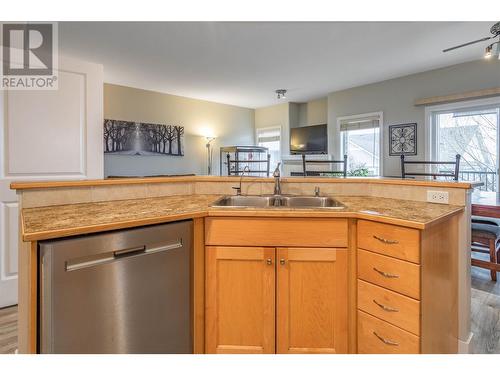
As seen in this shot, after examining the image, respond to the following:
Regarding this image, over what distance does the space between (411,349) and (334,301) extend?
1.19 ft

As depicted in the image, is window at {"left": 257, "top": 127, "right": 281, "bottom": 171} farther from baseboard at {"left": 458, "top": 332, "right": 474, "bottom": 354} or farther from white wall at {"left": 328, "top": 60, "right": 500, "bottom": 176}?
baseboard at {"left": 458, "top": 332, "right": 474, "bottom": 354}

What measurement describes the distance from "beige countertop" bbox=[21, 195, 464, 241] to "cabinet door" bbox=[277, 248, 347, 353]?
216mm

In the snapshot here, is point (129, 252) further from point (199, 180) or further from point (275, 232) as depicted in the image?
point (199, 180)

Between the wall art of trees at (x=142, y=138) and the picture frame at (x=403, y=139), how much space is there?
3580mm

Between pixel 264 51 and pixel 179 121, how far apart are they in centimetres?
258

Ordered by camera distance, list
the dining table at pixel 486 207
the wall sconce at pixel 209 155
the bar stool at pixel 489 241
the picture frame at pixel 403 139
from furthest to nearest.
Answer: the wall sconce at pixel 209 155
the picture frame at pixel 403 139
the bar stool at pixel 489 241
the dining table at pixel 486 207

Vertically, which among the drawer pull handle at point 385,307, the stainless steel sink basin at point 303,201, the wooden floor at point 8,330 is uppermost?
the stainless steel sink basin at point 303,201

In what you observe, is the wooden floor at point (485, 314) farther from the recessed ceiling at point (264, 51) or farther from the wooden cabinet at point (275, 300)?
the recessed ceiling at point (264, 51)

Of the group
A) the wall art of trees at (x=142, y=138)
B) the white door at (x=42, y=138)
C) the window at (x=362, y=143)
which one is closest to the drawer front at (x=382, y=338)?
the white door at (x=42, y=138)

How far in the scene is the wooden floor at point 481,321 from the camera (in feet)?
5.87

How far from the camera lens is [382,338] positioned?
1.34m

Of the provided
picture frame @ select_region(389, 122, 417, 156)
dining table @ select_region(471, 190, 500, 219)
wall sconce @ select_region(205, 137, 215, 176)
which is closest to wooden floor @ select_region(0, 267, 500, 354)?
dining table @ select_region(471, 190, 500, 219)

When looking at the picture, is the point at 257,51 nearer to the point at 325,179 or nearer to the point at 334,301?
the point at 325,179
